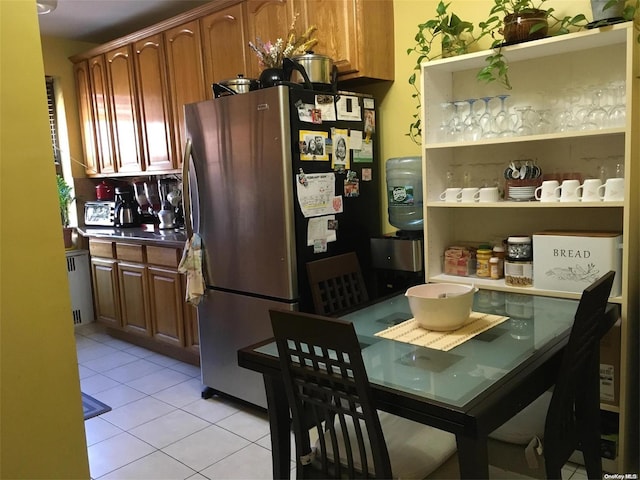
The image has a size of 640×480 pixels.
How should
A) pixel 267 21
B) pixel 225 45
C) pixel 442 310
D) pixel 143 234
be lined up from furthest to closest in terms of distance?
A: pixel 143 234, pixel 225 45, pixel 267 21, pixel 442 310

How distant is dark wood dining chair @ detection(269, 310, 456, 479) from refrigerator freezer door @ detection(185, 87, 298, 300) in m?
0.95

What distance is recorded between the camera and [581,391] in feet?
5.70

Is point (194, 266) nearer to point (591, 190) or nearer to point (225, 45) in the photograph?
point (225, 45)

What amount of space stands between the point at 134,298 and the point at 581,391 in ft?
10.0

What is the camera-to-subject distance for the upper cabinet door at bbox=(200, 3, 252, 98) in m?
Answer: 3.12

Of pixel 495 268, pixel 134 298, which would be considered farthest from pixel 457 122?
pixel 134 298

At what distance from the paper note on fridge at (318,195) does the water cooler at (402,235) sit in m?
0.28

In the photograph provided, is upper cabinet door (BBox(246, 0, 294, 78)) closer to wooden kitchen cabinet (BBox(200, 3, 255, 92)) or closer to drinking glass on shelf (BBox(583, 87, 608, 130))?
wooden kitchen cabinet (BBox(200, 3, 255, 92))

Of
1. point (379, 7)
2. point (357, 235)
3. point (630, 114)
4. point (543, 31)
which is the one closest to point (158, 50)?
point (379, 7)

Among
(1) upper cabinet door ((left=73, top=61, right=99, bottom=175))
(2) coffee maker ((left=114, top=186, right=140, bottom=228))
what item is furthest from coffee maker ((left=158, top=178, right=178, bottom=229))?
(1) upper cabinet door ((left=73, top=61, right=99, bottom=175))

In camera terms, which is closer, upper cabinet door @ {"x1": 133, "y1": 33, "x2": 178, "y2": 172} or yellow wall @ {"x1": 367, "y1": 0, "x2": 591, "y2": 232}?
yellow wall @ {"x1": 367, "y1": 0, "x2": 591, "y2": 232}

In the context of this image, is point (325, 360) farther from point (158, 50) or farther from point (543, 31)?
point (158, 50)

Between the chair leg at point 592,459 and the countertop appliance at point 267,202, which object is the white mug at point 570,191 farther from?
the countertop appliance at point 267,202

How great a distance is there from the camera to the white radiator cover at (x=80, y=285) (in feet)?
14.4
